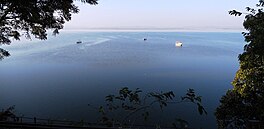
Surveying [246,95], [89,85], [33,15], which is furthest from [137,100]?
[89,85]

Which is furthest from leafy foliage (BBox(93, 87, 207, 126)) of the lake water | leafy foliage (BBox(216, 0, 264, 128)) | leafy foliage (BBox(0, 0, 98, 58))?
the lake water

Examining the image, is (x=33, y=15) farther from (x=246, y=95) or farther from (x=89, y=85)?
(x=89, y=85)

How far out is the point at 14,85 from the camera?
4038cm

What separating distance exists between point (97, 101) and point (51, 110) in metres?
6.42

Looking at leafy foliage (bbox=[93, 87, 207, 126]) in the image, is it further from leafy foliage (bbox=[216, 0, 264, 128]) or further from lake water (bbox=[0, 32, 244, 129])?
lake water (bbox=[0, 32, 244, 129])

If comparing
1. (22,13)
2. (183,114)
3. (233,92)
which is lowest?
(183,114)

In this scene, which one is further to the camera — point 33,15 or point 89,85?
point 89,85

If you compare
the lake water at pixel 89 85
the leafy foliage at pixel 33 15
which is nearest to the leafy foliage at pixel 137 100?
the leafy foliage at pixel 33 15

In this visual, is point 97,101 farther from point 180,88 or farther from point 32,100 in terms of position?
point 180,88

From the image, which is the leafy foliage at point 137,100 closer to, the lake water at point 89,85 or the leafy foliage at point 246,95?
the leafy foliage at point 246,95

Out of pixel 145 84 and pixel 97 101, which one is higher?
pixel 145 84

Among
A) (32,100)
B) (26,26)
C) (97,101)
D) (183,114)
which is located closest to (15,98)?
(32,100)

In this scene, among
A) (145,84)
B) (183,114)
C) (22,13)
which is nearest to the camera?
(22,13)

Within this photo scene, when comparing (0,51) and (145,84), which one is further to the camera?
(145,84)
